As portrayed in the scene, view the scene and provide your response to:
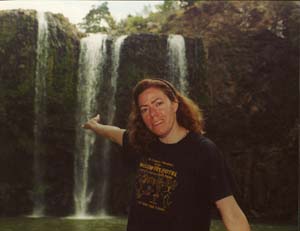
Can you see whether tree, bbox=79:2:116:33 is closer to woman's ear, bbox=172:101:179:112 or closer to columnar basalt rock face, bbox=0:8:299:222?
columnar basalt rock face, bbox=0:8:299:222

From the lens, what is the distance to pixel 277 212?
2020 cm

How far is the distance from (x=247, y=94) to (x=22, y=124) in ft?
33.7

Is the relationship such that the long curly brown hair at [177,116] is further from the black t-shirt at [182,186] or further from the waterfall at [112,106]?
the waterfall at [112,106]

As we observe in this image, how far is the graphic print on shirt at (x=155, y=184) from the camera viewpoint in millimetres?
2385

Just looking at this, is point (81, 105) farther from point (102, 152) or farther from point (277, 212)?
point (277, 212)

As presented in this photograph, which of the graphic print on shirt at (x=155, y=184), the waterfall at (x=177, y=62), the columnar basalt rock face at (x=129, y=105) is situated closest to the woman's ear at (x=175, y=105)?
the graphic print on shirt at (x=155, y=184)

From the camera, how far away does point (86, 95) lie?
20578 millimetres

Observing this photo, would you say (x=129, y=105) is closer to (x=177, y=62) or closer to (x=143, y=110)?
(x=177, y=62)

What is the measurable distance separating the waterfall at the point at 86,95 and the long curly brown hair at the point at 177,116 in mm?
17658

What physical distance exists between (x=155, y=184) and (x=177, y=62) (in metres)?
18.5

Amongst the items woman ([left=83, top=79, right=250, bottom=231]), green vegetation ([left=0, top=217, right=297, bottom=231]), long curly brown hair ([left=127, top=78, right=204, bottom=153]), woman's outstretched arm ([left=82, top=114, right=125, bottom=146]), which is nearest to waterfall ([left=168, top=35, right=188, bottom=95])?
green vegetation ([left=0, top=217, right=297, bottom=231])

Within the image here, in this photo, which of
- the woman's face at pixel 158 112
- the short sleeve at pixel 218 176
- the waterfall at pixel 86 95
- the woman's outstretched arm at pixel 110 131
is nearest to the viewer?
the short sleeve at pixel 218 176

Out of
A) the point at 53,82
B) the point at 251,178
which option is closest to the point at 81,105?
the point at 53,82

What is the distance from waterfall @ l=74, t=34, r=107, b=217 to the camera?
20.2 metres
